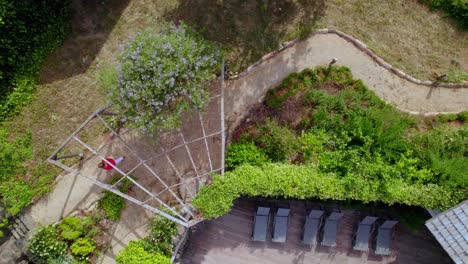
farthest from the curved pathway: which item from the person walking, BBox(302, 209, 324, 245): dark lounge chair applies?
BBox(302, 209, 324, 245): dark lounge chair

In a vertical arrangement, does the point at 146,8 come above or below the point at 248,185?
above

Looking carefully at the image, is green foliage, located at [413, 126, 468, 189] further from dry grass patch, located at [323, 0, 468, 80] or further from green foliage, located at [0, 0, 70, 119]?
green foliage, located at [0, 0, 70, 119]

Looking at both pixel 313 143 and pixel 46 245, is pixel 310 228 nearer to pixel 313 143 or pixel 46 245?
pixel 313 143

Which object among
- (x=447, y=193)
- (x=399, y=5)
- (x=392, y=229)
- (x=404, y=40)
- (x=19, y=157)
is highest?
(x=399, y=5)

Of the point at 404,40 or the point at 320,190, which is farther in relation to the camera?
the point at 404,40

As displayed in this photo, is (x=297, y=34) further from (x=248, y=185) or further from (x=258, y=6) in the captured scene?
(x=248, y=185)

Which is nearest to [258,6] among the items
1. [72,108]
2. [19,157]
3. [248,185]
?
[248,185]

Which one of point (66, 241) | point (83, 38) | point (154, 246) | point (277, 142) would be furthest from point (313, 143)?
point (66, 241)
